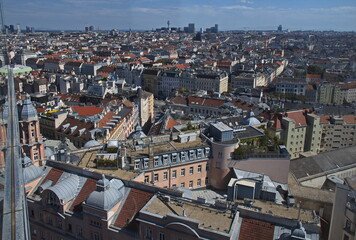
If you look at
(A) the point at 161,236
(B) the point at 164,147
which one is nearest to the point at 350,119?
(B) the point at 164,147

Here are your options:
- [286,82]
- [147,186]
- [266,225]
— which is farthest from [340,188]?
Result: [286,82]

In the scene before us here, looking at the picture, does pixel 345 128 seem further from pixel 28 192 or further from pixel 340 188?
pixel 28 192

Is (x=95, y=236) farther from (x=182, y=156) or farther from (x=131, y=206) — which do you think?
(x=182, y=156)

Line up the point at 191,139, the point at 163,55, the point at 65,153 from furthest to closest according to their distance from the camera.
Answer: the point at 163,55 → the point at 191,139 → the point at 65,153

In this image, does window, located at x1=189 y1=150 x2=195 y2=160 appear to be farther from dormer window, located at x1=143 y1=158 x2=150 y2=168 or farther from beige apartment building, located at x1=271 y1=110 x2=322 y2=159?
beige apartment building, located at x1=271 y1=110 x2=322 y2=159

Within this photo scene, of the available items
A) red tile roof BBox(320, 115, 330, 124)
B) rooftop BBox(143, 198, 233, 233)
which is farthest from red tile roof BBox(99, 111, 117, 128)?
red tile roof BBox(320, 115, 330, 124)

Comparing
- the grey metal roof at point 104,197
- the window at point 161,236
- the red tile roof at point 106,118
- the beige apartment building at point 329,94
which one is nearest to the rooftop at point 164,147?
the grey metal roof at point 104,197

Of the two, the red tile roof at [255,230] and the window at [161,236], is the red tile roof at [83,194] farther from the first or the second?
the red tile roof at [255,230]
